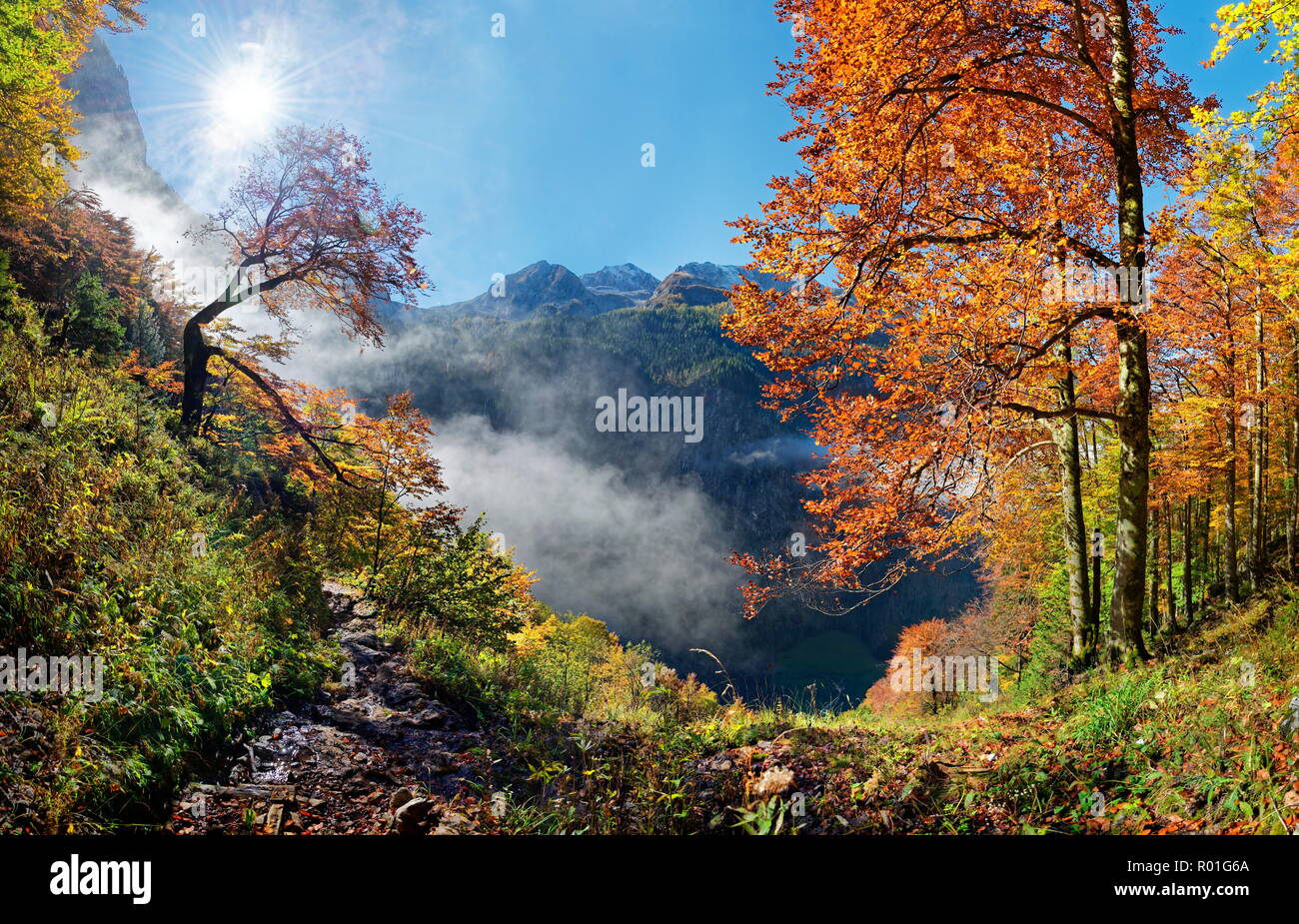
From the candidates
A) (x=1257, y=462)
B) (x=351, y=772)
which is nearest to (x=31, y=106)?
(x=351, y=772)

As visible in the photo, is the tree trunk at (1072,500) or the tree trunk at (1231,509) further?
the tree trunk at (1231,509)

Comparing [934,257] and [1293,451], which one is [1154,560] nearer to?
[1293,451]

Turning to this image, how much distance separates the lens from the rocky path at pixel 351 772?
163 inches

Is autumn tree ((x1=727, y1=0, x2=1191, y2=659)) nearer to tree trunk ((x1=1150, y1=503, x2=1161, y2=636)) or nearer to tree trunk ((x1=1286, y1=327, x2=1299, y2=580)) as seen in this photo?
tree trunk ((x1=1286, y1=327, x2=1299, y2=580))

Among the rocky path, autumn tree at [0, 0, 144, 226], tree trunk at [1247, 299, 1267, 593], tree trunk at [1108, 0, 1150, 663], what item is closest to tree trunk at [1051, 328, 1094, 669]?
tree trunk at [1108, 0, 1150, 663]

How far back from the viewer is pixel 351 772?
204 inches

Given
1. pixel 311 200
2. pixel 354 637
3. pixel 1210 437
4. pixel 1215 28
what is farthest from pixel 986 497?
pixel 311 200

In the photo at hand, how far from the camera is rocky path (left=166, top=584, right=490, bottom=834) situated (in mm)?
4134

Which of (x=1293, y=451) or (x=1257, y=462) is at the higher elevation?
(x=1293, y=451)

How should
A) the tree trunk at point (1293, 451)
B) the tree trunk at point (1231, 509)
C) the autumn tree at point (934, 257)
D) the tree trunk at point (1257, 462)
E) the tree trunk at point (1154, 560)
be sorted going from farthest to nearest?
the tree trunk at point (1154, 560) → the tree trunk at point (1231, 509) → the tree trunk at point (1293, 451) → the tree trunk at point (1257, 462) → the autumn tree at point (934, 257)

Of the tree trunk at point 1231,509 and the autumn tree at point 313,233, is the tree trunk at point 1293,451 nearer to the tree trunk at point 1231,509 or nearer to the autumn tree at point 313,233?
the tree trunk at point 1231,509

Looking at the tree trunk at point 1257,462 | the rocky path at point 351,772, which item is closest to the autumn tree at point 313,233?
the rocky path at point 351,772

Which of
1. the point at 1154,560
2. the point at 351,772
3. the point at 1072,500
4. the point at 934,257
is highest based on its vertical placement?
the point at 934,257
